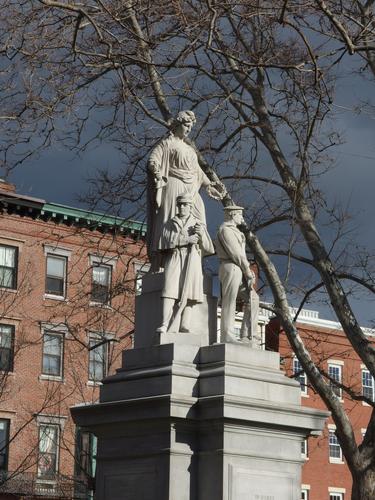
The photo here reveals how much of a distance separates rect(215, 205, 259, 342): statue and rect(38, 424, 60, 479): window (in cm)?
2825

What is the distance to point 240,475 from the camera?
13.7 metres

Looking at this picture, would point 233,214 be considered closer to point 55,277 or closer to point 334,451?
point 55,277

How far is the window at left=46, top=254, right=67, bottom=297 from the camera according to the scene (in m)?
46.8

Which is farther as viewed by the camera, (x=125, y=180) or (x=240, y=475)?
(x=125, y=180)

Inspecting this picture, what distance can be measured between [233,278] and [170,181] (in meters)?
1.46

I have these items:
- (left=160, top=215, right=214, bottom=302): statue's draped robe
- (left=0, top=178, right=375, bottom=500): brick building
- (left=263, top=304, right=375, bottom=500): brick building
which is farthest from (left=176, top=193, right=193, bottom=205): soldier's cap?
(left=263, top=304, right=375, bottom=500): brick building

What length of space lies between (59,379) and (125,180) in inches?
816

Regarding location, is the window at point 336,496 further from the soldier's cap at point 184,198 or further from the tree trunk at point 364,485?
the soldier's cap at point 184,198

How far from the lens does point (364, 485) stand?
72.8ft

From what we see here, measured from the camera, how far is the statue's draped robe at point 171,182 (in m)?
14.9

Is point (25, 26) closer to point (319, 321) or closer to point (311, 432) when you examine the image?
point (311, 432)

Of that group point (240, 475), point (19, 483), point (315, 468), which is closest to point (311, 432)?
point (240, 475)

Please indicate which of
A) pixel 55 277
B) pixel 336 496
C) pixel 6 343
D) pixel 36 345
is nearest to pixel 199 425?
pixel 6 343

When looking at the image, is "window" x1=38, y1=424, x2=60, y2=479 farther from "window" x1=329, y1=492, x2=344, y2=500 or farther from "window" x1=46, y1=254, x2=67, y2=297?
"window" x1=329, y1=492, x2=344, y2=500
